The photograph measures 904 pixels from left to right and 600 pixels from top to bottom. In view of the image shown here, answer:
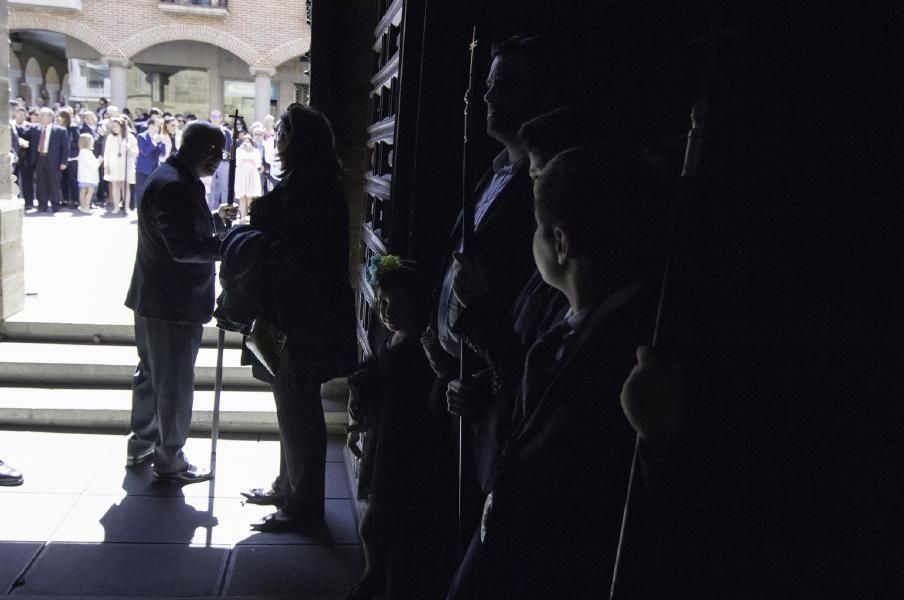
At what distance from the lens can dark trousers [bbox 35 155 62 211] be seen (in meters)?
17.0

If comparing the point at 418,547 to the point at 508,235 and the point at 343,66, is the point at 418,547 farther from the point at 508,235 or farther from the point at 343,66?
the point at 343,66

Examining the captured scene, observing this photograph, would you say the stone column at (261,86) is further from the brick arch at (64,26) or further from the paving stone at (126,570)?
the paving stone at (126,570)

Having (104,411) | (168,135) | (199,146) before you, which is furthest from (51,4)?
(199,146)

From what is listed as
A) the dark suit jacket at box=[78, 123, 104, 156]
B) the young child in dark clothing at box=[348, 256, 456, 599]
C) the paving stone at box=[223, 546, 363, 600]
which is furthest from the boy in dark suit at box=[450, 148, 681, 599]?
the dark suit jacket at box=[78, 123, 104, 156]

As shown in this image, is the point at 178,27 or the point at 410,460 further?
the point at 178,27

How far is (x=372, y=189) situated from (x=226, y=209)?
826mm

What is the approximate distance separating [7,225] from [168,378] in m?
3.06

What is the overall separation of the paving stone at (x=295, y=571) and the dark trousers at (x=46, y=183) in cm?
1470

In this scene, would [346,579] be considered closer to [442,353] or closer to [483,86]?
[442,353]

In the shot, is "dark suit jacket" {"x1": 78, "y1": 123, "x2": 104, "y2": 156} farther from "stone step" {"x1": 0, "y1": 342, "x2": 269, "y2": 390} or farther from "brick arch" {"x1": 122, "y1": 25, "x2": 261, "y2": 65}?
"stone step" {"x1": 0, "y1": 342, "x2": 269, "y2": 390}

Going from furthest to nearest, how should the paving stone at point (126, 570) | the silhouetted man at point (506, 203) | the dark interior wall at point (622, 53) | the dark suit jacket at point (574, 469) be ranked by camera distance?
1. the paving stone at point (126, 570)
2. the dark interior wall at point (622, 53)
3. the silhouetted man at point (506, 203)
4. the dark suit jacket at point (574, 469)

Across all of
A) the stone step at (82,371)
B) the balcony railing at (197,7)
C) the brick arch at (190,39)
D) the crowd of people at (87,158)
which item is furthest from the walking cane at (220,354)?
the balcony railing at (197,7)

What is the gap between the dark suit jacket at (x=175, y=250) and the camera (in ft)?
15.2

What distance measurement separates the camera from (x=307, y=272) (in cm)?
409
